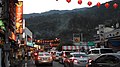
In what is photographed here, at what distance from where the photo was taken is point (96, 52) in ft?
86.8

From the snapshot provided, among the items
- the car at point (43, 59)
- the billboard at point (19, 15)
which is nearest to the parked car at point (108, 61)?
the car at point (43, 59)

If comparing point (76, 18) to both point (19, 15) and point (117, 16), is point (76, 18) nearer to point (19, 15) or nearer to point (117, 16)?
point (117, 16)

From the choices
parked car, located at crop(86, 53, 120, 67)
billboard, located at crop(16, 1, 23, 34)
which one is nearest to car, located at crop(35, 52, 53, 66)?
billboard, located at crop(16, 1, 23, 34)

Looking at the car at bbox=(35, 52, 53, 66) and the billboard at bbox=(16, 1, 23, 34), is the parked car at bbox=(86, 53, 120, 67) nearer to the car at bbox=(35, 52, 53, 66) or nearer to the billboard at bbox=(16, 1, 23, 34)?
the car at bbox=(35, 52, 53, 66)

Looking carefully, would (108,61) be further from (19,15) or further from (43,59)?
(19,15)

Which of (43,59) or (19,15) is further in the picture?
(19,15)

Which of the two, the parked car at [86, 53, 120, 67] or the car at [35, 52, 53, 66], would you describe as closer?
the parked car at [86, 53, 120, 67]

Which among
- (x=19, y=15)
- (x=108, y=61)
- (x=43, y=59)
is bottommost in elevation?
(x=43, y=59)

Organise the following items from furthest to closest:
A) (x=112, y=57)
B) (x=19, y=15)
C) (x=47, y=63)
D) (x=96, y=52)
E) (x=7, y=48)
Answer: (x=19, y=15) → (x=47, y=63) → (x=96, y=52) → (x=7, y=48) → (x=112, y=57)

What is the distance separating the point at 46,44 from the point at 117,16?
136 feet

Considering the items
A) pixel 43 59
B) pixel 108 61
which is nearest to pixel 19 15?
pixel 43 59

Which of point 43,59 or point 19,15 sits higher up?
point 19,15

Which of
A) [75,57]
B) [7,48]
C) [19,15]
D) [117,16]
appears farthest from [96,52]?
[117,16]

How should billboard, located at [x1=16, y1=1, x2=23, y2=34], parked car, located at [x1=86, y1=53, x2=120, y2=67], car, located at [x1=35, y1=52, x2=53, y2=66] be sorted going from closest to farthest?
1. parked car, located at [x1=86, y1=53, x2=120, y2=67]
2. car, located at [x1=35, y1=52, x2=53, y2=66]
3. billboard, located at [x1=16, y1=1, x2=23, y2=34]
